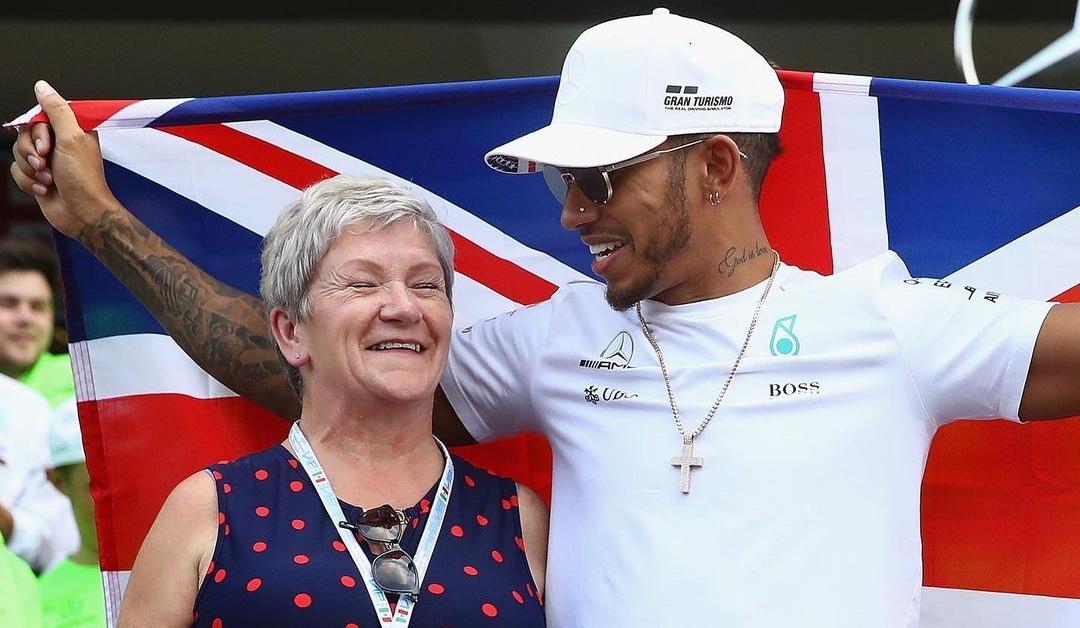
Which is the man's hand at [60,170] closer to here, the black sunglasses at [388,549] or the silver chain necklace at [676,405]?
the black sunglasses at [388,549]

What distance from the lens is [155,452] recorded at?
2.98 meters

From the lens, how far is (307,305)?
249 centimetres

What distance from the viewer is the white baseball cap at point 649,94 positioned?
2.44 metres

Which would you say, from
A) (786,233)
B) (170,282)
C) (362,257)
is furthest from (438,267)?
(786,233)

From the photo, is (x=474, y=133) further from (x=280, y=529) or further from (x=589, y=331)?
(x=280, y=529)

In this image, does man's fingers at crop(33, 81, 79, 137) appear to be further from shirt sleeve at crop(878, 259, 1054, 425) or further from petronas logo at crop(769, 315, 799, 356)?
shirt sleeve at crop(878, 259, 1054, 425)

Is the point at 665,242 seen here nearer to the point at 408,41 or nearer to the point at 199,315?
the point at 199,315

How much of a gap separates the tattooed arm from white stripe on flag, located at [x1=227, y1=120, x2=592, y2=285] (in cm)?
33

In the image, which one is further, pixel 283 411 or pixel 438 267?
pixel 283 411

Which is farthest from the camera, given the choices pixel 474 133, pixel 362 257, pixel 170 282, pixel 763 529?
pixel 474 133

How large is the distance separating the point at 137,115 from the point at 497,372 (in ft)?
2.85

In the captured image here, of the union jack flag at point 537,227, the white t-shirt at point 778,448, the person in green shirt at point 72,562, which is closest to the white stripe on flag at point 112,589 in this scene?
the union jack flag at point 537,227

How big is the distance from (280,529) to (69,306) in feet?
2.90

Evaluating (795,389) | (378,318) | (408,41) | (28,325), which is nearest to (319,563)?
(378,318)
